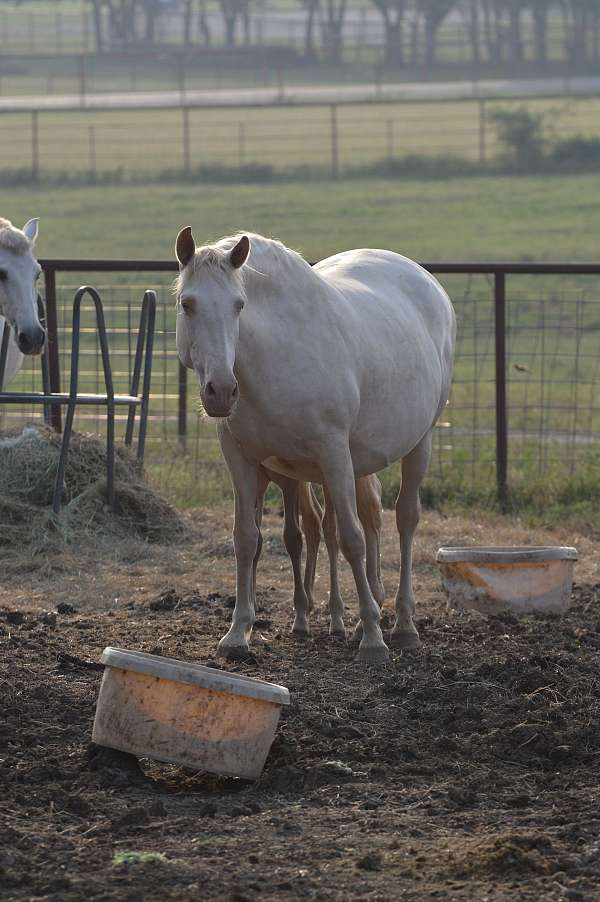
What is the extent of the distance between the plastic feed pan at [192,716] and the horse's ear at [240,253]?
1541 millimetres

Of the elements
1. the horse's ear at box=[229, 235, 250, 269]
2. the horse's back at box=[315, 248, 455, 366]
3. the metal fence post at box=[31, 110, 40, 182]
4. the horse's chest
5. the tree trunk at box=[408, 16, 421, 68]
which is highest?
the tree trunk at box=[408, 16, 421, 68]

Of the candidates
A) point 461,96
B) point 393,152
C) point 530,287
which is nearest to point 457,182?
point 393,152

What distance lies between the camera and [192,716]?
4.32 meters

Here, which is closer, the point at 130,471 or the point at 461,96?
the point at 130,471

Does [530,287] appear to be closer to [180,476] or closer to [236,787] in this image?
[180,476]

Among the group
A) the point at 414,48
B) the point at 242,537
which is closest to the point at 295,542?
the point at 242,537

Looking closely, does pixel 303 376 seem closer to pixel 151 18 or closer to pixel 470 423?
pixel 470 423

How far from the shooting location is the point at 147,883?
11.6 ft

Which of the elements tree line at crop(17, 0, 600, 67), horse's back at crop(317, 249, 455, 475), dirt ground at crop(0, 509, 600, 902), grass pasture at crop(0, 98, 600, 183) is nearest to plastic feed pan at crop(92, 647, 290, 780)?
dirt ground at crop(0, 509, 600, 902)

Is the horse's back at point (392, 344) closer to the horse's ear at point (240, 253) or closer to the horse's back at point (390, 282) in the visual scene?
the horse's back at point (390, 282)

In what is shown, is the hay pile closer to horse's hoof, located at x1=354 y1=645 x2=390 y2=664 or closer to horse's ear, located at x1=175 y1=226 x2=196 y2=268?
horse's hoof, located at x1=354 y1=645 x2=390 y2=664

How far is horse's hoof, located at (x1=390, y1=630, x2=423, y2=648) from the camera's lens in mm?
6281

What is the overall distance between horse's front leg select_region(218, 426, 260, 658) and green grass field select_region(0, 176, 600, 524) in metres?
3.65

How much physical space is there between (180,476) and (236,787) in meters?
5.70
